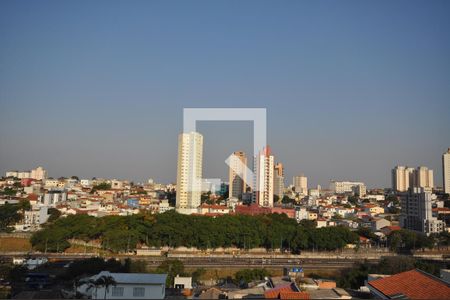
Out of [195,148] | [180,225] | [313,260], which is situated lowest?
[313,260]

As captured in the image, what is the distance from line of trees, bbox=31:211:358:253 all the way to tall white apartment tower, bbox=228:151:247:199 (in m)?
10.2

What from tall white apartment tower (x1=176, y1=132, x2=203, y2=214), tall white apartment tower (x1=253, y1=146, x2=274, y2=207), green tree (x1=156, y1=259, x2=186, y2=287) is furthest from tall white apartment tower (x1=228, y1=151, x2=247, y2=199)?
green tree (x1=156, y1=259, x2=186, y2=287)

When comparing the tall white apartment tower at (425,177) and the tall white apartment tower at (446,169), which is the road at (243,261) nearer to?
the tall white apartment tower at (446,169)

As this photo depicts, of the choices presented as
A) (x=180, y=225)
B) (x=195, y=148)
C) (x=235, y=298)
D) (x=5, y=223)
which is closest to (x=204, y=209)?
(x=195, y=148)

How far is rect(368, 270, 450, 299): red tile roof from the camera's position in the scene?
10.9 feet

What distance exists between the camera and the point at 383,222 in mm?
15000

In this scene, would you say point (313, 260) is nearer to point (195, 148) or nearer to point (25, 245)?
point (25, 245)

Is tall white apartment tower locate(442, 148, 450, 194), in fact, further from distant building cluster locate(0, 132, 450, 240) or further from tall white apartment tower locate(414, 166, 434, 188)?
tall white apartment tower locate(414, 166, 434, 188)

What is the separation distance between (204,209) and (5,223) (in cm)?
718

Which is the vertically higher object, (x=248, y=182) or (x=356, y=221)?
(x=248, y=182)

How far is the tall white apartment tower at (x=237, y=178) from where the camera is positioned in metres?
21.9

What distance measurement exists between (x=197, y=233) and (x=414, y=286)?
7.35m

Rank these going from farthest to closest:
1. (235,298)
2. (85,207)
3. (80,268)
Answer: (85,207)
(80,268)
(235,298)

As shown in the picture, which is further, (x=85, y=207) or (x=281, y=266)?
(x=85, y=207)
